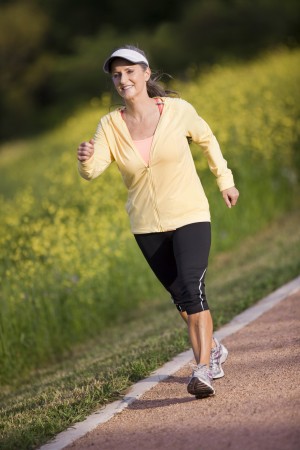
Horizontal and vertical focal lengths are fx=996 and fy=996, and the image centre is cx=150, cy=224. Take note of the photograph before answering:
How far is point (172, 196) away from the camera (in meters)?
5.09

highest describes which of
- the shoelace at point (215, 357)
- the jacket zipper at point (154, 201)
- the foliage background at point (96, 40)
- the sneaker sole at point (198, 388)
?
the foliage background at point (96, 40)

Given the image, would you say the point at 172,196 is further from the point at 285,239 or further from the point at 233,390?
the point at 285,239

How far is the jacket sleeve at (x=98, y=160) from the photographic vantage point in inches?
199

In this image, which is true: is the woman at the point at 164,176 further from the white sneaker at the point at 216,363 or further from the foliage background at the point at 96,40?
the foliage background at the point at 96,40

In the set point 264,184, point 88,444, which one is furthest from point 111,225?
point 88,444

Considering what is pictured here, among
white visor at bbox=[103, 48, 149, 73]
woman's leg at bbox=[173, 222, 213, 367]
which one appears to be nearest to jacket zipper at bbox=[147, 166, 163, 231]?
woman's leg at bbox=[173, 222, 213, 367]

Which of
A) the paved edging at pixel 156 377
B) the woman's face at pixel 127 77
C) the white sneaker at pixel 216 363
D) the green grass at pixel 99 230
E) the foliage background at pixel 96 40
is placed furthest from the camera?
the foliage background at pixel 96 40

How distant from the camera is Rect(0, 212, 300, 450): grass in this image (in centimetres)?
515

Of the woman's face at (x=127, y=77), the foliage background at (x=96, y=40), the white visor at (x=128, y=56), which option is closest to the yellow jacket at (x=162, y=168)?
the woman's face at (x=127, y=77)

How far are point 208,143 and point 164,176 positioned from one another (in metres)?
0.34

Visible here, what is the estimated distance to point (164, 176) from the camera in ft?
16.8

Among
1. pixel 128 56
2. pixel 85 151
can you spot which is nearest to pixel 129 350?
pixel 85 151

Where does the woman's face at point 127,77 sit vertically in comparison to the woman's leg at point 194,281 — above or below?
above

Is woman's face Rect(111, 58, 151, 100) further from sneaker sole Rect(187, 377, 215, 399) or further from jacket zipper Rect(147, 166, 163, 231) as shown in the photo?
sneaker sole Rect(187, 377, 215, 399)
